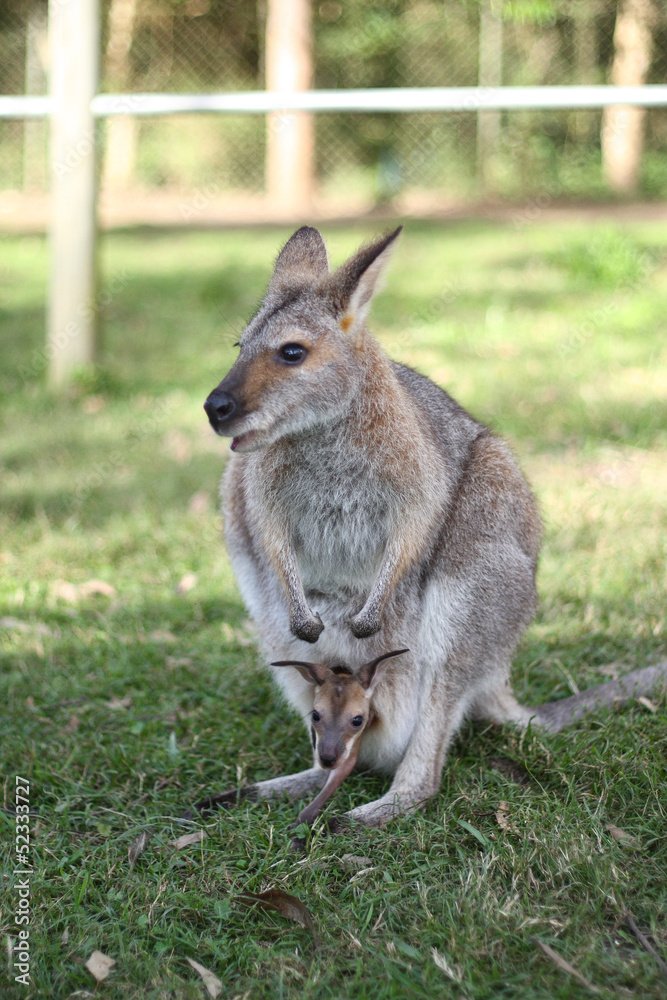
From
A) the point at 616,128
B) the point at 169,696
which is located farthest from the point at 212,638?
the point at 616,128

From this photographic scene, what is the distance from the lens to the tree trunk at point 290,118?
35.1 feet

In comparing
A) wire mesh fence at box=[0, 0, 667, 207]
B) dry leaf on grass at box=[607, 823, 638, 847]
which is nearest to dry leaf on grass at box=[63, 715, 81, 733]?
dry leaf on grass at box=[607, 823, 638, 847]

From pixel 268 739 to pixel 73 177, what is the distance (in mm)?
3816

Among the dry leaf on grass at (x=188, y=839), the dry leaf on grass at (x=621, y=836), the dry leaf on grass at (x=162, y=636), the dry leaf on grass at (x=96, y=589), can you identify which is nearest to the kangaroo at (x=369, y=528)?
the dry leaf on grass at (x=188, y=839)

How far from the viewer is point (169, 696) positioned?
296 cm

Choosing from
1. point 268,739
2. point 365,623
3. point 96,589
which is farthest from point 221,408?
point 96,589

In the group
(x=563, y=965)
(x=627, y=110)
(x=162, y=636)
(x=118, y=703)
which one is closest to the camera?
(x=563, y=965)

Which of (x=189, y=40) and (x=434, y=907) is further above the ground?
(x=189, y=40)

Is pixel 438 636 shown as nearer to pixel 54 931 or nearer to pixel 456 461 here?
pixel 456 461

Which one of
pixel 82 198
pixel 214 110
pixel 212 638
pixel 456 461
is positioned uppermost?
pixel 214 110

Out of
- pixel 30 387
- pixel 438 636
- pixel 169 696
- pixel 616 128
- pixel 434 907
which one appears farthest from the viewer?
pixel 616 128

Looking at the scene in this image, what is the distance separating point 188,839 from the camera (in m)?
2.23

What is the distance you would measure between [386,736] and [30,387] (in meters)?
4.28

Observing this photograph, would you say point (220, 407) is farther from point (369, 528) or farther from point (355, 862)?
point (355, 862)
